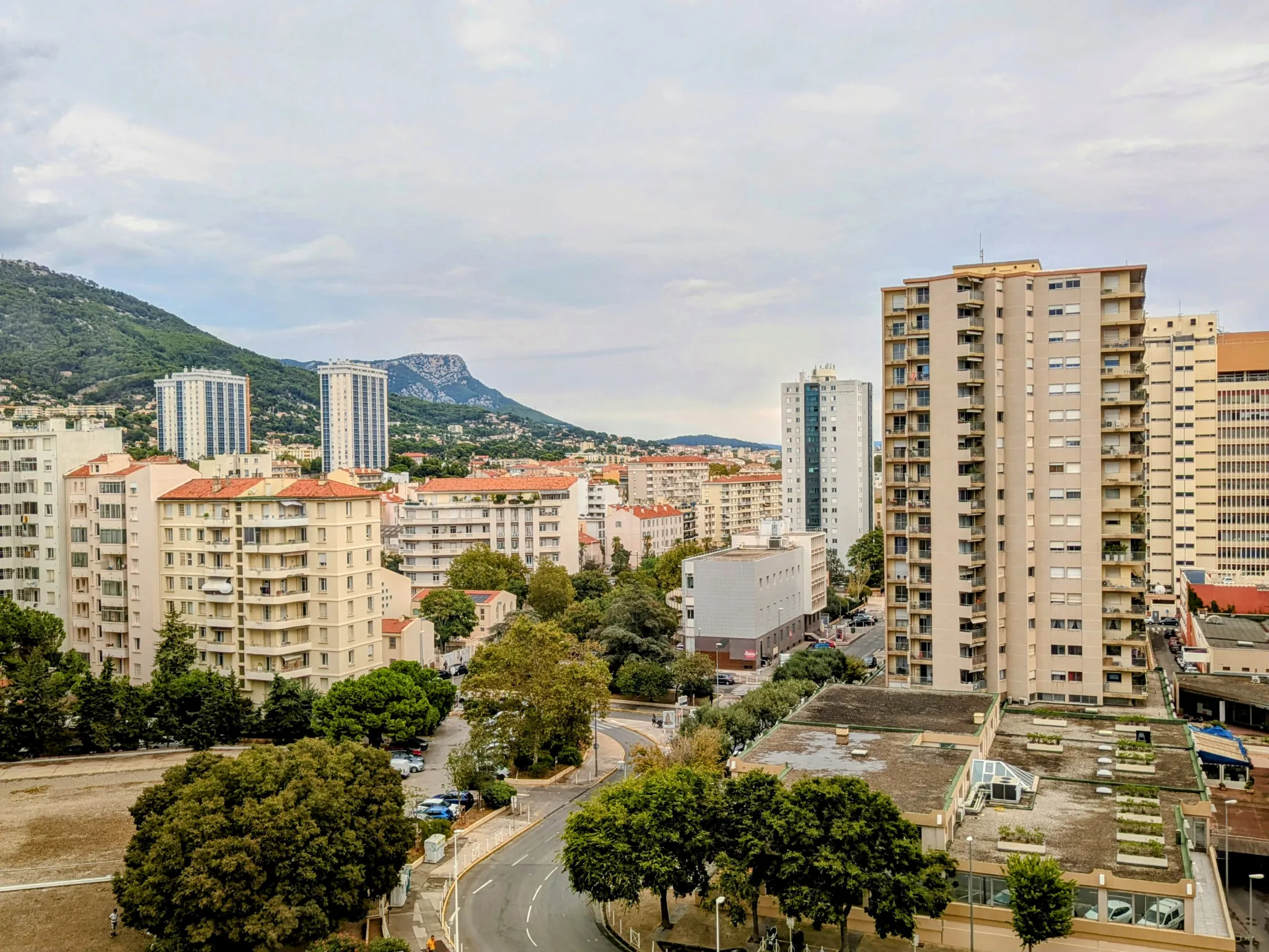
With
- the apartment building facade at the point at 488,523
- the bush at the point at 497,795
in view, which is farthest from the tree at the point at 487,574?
the bush at the point at 497,795

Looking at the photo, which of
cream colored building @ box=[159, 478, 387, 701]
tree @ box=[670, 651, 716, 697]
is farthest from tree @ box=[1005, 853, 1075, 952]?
cream colored building @ box=[159, 478, 387, 701]

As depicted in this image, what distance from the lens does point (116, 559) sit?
2373 inches

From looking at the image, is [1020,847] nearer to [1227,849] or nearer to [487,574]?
[1227,849]

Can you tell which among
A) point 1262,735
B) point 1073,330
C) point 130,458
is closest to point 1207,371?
point 1262,735

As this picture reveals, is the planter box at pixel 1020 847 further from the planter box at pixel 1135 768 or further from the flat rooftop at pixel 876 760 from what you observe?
Result: the planter box at pixel 1135 768

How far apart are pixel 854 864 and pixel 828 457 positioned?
102275mm

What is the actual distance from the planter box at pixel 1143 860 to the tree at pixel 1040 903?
3199mm

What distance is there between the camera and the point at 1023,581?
168ft

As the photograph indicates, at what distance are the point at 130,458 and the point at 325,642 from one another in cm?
2014

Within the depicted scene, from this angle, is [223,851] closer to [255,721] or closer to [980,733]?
[255,721]

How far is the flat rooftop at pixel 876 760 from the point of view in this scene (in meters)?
33.9

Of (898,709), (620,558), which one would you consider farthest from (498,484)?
(898,709)

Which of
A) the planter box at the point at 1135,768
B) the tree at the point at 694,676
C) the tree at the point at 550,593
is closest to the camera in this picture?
the planter box at the point at 1135,768

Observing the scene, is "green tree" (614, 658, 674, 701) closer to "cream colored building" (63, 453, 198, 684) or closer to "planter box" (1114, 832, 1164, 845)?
"cream colored building" (63, 453, 198, 684)
